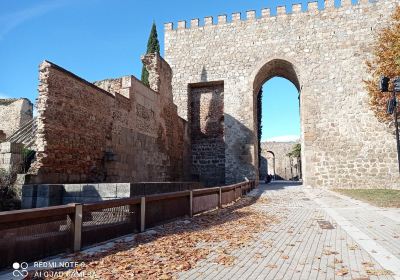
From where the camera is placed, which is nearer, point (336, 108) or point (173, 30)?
point (336, 108)

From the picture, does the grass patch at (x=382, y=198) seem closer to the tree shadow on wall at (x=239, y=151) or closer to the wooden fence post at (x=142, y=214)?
the wooden fence post at (x=142, y=214)

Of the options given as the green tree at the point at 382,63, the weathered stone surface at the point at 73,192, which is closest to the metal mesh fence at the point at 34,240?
the weathered stone surface at the point at 73,192

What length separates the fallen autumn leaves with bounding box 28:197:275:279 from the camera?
3631 millimetres

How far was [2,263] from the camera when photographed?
3.60 metres

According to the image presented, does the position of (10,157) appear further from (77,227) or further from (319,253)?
(319,253)

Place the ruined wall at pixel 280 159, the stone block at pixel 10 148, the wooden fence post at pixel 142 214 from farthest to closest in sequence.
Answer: the ruined wall at pixel 280 159
the stone block at pixel 10 148
the wooden fence post at pixel 142 214

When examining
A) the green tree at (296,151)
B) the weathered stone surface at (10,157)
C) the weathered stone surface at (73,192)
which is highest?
the green tree at (296,151)

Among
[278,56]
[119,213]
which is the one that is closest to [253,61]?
[278,56]

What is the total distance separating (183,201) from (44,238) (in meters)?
4.17

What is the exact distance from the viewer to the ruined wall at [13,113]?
22.6 metres

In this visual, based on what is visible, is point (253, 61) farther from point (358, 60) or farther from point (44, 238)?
point (44, 238)

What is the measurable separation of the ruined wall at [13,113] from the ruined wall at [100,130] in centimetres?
1178

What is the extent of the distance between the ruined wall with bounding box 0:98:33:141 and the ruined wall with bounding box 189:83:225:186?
11398mm

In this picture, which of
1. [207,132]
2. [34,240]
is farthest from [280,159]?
[34,240]
